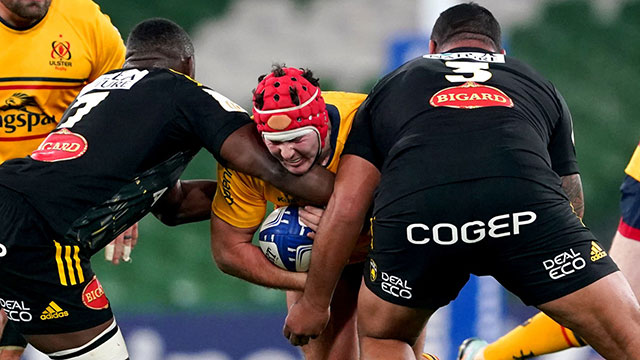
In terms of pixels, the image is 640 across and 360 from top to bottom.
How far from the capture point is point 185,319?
7.45 m

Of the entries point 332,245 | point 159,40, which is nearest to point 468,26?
point 332,245

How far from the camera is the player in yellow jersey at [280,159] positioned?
4.21 meters

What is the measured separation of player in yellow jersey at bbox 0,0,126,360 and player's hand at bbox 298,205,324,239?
1.00m

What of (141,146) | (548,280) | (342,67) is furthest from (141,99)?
(342,67)

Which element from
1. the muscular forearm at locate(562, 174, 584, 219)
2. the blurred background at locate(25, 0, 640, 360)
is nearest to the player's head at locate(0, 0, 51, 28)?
the muscular forearm at locate(562, 174, 584, 219)

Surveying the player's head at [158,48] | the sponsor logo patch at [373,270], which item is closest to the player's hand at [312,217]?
the sponsor logo patch at [373,270]

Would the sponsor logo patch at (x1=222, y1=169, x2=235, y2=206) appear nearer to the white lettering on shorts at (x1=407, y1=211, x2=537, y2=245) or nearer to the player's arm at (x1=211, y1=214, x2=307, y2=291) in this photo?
the player's arm at (x1=211, y1=214, x2=307, y2=291)

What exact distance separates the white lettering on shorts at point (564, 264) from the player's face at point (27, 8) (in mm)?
2396

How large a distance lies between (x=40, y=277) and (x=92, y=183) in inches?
15.2

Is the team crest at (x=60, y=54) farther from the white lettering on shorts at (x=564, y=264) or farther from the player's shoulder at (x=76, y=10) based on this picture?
the white lettering on shorts at (x=564, y=264)

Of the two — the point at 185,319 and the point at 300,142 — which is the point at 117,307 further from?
the point at 300,142

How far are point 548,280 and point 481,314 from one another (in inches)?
125

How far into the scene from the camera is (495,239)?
390 centimetres

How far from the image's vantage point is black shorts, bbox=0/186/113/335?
415 cm
